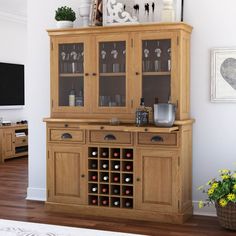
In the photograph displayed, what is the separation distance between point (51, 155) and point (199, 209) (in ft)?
5.41

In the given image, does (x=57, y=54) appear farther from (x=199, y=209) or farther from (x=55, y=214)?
(x=199, y=209)

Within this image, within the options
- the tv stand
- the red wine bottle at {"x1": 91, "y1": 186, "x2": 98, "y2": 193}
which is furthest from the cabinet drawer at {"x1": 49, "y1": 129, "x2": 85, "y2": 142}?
the tv stand

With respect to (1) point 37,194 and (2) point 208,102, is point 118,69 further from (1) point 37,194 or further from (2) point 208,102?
(1) point 37,194

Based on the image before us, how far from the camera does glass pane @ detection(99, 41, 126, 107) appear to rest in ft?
16.4

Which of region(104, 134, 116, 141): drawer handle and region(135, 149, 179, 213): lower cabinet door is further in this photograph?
region(104, 134, 116, 141): drawer handle

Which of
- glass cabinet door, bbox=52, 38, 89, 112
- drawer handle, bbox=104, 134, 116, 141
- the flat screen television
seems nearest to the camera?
drawer handle, bbox=104, 134, 116, 141

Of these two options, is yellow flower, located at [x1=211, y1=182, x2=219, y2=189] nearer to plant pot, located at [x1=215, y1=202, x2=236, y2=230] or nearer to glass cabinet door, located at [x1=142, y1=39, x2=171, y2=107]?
plant pot, located at [x1=215, y1=202, x2=236, y2=230]

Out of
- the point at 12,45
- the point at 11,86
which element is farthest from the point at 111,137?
the point at 12,45

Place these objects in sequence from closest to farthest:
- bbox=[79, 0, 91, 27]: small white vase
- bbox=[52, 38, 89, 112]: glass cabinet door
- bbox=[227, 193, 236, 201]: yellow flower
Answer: bbox=[227, 193, 236, 201]: yellow flower, bbox=[52, 38, 89, 112]: glass cabinet door, bbox=[79, 0, 91, 27]: small white vase

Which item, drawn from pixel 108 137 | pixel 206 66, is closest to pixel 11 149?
pixel 108 137

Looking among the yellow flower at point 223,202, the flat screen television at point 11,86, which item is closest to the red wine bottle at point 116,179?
the yellow flower at point 223,202

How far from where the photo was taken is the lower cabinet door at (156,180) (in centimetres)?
471

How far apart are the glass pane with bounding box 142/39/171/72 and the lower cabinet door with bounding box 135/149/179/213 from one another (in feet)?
2.72

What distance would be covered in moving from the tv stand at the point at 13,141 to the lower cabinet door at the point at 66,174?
3.67 m
